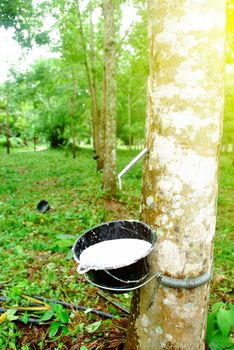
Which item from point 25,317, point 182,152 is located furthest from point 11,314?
point 182,152

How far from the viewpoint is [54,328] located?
97.0 inches

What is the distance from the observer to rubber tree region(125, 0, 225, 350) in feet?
4.74

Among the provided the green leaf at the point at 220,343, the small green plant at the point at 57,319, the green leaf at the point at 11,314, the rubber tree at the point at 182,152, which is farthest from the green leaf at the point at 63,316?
the green leaf at the point at 220,343

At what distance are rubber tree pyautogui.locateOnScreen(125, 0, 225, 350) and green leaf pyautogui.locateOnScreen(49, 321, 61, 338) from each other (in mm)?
1011

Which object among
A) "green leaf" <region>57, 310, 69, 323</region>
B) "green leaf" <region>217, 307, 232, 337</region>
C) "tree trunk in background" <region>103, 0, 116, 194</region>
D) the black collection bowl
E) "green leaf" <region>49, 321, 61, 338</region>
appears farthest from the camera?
"tree trunk in background" <region>103, 0, 116, 194</region>

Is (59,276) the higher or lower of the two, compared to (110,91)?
lower

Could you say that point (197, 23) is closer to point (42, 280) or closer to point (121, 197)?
point (42, 280)

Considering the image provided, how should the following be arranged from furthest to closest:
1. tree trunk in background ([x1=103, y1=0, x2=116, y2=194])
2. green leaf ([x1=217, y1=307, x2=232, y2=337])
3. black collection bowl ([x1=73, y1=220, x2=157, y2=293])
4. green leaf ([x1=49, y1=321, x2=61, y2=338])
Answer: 1. tree trunk in background ([x1=103, y1=0, x2=116, y2=194])
2. green leaf ([x1=49, y1=321, x2=61, y2=338])
3. green leaf ([x1=217, y1=307, x2=232, y2=337])
4. black collection bowl ([x1=73, y1=220, x2=157, y2=293])

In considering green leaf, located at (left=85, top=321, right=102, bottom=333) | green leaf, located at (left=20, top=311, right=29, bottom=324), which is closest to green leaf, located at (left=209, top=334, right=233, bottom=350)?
green leaf, located at (left=85, top=321, right=102, bottom=333)

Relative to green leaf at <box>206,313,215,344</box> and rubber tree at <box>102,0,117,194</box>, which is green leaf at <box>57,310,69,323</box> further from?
rubber tree at <box>102,0,117,194</box>

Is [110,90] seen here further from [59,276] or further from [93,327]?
[93,327]

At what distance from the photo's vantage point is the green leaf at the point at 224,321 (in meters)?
1.95

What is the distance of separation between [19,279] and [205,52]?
2971mm

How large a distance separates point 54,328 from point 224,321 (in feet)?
4.25
